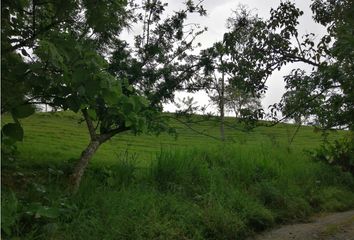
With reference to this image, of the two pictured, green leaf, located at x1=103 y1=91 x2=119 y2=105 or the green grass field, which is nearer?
green leaf, located at x1=103 y1=91 x2=119 y2=105

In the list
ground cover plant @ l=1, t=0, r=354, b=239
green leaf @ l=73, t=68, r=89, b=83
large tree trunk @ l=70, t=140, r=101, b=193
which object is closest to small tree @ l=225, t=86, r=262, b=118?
ground cover plant @ l=1, t=0, r=354, b=239

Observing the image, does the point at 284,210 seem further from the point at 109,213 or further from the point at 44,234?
the point at 44,234

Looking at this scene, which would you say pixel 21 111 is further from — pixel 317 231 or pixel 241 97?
pixel 241 97

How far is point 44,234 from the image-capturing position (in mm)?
5656

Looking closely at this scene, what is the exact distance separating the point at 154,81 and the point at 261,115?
2.26 metres

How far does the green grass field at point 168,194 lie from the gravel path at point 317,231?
283 mm

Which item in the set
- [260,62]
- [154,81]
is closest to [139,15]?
[154,81]

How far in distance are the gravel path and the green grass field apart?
11.2 inches

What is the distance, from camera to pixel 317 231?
8773mm

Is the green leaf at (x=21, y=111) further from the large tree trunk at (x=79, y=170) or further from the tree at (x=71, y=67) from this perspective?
the large tree trunk at (x=79, y=170)

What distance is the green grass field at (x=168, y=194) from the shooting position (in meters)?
6.28

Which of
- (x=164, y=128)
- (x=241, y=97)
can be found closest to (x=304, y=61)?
(x=164, y=128)

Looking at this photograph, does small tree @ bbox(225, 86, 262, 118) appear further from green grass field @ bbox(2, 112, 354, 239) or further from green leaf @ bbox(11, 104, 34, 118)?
green leaf @ bbox(11, 104, 34, 118)

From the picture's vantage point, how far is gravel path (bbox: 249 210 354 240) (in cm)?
830
